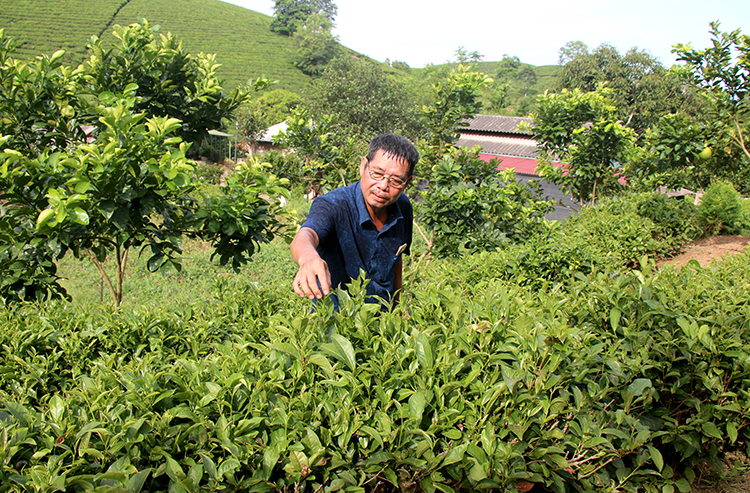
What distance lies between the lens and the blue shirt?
220 centimetres

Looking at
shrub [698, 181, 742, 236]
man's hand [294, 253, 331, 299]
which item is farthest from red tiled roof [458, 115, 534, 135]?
man's hand [294, 253, 331, 299]

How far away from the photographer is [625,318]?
1943 mm

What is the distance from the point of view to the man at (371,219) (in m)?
2.14

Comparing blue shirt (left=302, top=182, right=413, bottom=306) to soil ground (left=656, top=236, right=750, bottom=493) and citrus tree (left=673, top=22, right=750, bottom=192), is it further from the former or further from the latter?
citrus tree (left=673, top=22, right=750, bottom=192)

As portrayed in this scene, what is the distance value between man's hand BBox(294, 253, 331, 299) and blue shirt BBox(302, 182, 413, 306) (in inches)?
22.3

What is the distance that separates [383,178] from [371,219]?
22cm

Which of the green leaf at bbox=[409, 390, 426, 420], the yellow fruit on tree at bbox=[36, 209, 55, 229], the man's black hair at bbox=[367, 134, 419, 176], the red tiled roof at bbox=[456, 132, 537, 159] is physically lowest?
the green leaf at bbox=[409, 390, 426, 420]

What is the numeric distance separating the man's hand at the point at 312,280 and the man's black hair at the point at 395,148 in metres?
0.79

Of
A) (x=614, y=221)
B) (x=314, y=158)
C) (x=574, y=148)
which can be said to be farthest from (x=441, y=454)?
→ (x=574, y=148)

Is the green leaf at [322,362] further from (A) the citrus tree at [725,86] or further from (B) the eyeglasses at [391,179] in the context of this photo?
(A) the citrus tree at [725,86]

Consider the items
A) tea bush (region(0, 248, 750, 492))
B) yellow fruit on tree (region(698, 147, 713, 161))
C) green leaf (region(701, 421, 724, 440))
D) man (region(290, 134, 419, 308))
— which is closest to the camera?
tea bush (region(0, 248, 750, 492))

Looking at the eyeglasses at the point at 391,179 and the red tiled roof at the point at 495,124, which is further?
the red tiled roof at the point at 495,124

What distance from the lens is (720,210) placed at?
29.0 ft

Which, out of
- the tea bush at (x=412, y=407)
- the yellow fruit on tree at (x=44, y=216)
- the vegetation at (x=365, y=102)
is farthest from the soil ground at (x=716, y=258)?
the vegetation at (x=365, y=102)
